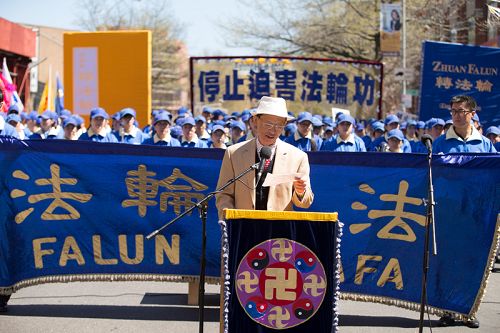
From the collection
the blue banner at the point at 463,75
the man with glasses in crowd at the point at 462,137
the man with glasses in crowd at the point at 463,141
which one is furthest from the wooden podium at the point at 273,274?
the blue banner at the point at 463,75

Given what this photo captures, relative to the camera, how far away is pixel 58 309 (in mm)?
8656

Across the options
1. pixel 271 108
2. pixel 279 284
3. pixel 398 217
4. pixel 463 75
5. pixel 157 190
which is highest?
pixel 463 75

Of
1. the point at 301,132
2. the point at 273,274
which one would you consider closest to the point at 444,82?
the point at 301,132

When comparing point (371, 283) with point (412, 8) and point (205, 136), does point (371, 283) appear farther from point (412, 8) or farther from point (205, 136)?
point (412, 8)

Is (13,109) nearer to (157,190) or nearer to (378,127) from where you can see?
(378,127)

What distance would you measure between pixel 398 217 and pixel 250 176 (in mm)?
2096

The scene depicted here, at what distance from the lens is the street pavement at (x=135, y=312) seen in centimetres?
799

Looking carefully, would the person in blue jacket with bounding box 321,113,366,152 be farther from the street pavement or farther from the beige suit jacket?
the beige suit jacket

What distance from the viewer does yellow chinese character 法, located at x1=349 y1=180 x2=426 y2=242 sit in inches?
318

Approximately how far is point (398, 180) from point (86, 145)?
9.72 feet

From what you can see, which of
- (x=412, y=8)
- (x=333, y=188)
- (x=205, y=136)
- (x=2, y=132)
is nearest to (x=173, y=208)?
(x=333, y=188)

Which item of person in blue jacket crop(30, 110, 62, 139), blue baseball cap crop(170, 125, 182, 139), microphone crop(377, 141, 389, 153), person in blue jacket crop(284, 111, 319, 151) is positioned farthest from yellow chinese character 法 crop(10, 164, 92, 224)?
person in blue jacket crop(30, 110, 62, 139)

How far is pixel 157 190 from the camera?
857 cm

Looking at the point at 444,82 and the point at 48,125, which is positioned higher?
the point at 444,82
